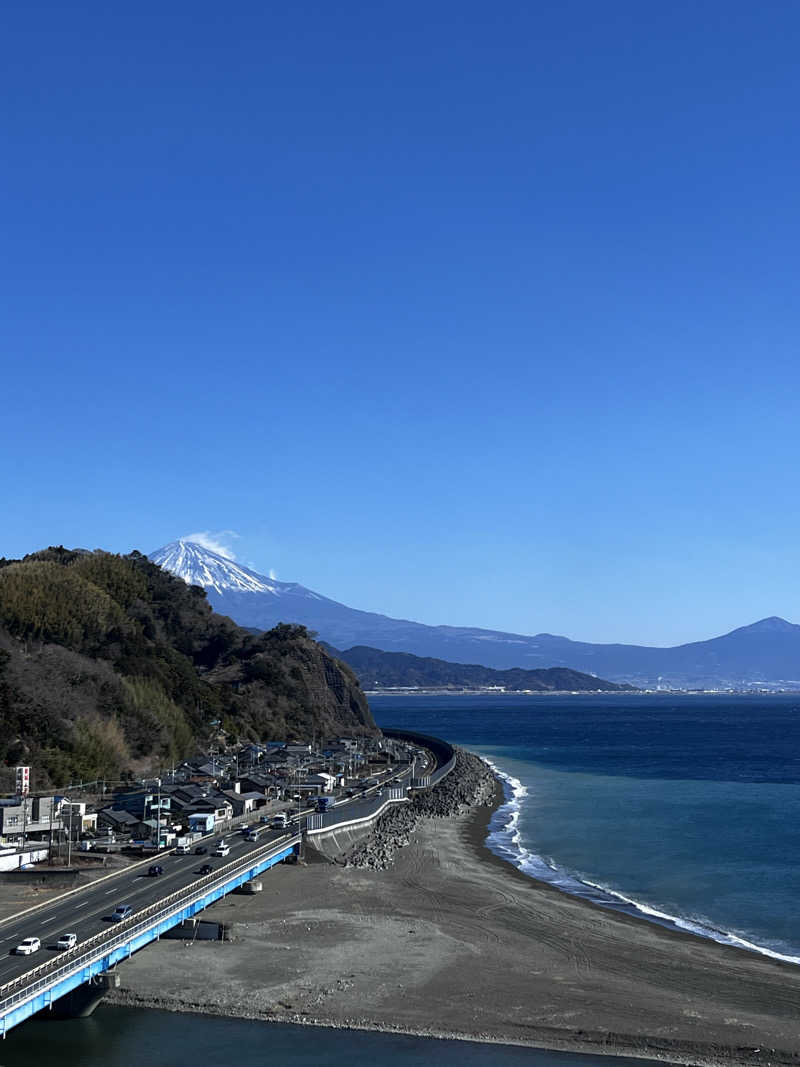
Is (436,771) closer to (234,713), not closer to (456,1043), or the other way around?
(234,713)

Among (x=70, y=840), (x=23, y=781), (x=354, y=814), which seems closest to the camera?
(x=70, y=840)

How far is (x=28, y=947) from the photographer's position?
28.7m

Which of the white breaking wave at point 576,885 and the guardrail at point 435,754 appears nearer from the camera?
the white breaking wave at point 576,885

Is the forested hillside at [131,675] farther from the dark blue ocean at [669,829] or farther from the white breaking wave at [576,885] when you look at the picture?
the white breaking wave at [576,885]

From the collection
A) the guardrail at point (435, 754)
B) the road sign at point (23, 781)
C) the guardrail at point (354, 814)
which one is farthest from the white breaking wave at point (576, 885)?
the road sign at point (23, 781)

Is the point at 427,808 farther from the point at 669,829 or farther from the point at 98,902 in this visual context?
the point at 98,902

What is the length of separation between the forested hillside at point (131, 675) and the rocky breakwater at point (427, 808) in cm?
2218

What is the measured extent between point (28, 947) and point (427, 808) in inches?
1767

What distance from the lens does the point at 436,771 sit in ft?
300

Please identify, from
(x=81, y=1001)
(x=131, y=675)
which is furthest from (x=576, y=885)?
(x=131, y=675)

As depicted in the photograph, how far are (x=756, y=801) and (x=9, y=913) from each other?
5913 cm

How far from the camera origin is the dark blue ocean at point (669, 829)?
1697 inches

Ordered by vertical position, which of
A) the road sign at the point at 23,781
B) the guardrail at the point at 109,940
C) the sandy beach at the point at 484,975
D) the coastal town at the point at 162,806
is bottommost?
the sandy beach at the point at 484,975

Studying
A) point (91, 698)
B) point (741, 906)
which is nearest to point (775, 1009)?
point (741, 906)
